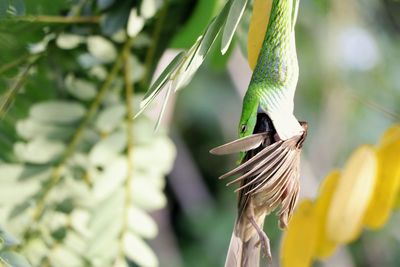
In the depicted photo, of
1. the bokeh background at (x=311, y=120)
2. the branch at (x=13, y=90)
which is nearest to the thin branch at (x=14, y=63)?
the branch at (x=13, y=90)

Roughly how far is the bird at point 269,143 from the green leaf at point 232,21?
37 mm

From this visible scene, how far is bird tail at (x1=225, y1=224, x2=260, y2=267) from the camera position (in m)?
0.47

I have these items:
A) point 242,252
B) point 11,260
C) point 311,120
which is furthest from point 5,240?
point 311,120

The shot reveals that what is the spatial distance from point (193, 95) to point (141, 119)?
2.02 m

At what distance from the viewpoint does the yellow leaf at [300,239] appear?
0.63m

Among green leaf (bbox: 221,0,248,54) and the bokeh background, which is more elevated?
green leaf (bbox: 221,0,248,54)

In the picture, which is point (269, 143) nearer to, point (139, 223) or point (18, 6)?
point (18, 6)

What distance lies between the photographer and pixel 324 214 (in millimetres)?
683

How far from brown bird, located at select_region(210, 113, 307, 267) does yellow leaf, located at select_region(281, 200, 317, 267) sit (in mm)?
156

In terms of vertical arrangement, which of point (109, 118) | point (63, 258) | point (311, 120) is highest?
point (109, 118)

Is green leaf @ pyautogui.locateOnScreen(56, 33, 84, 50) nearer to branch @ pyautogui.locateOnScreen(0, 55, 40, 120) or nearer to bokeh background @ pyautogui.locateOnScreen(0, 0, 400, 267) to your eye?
branch @ pyautogui.locateOnScreen(0, 55, 40, 120)

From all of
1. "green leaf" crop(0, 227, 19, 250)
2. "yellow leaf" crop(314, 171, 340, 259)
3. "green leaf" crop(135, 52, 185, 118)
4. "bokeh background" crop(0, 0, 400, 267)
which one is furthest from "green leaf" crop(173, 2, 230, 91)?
"bokeh background" crop(0, 0, 400, 267)

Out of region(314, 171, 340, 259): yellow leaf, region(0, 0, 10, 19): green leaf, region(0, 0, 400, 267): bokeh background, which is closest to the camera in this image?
region(0, 0, 10, 19): green leaf

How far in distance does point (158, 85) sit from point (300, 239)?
0.26 meters
